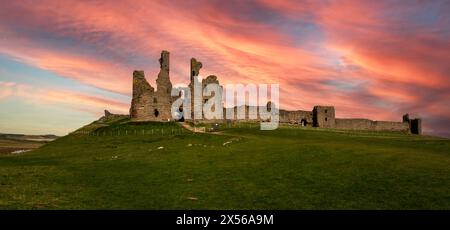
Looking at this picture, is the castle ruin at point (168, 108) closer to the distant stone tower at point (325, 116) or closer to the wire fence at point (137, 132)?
the distant stone tower at point (325, 116)

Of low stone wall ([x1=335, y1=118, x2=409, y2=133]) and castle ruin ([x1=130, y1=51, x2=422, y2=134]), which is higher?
castle ruin ([x1=130, y1=51, x2=422, y2=134])

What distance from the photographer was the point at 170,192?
2033 cm

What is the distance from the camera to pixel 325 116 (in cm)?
10419

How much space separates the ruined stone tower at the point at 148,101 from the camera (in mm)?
86312

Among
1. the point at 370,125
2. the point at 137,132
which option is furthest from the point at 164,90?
the point at 370,125

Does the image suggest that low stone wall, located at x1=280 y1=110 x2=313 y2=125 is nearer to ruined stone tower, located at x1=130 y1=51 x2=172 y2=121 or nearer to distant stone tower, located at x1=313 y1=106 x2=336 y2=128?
distant stone tower, located at x1=313 y1=106 x2=336 y2=128

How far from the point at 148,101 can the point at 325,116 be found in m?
44.0

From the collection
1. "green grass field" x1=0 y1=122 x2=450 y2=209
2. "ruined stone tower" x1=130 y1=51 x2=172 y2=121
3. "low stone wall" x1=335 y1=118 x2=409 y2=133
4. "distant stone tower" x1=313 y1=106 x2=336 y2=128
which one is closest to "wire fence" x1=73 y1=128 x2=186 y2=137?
"ruined stone tower" x1=130 y1=51 x2=172 y2=121

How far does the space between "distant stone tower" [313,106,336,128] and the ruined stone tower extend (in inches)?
1471

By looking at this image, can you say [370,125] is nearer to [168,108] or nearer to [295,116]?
[295,116]

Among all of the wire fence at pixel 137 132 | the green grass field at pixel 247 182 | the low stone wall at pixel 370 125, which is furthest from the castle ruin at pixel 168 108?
the green grass field at pixel 247 182

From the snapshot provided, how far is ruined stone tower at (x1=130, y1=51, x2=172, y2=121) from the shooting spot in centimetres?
8631

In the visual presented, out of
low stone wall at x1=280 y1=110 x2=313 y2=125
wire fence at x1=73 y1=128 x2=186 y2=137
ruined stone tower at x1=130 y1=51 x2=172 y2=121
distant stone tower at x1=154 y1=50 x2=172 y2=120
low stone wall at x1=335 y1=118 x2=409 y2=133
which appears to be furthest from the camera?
low stone wall at x1=335 y1=118 x2=409 y2=133
